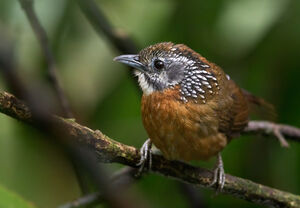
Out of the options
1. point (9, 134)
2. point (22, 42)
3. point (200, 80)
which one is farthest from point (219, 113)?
point (22, 42)

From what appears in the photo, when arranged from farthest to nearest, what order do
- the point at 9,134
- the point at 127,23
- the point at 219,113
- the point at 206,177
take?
1. the point at 127,23
2. the point at 9,134
3. the point at 219,113
4. the point at 206,177

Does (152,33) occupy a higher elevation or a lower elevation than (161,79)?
higher

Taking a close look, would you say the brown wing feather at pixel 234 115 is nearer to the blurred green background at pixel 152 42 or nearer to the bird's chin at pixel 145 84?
the bird's chin at pixel 145 84

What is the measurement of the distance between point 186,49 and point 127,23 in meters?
1.36

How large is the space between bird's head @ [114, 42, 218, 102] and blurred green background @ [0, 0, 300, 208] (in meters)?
0.82

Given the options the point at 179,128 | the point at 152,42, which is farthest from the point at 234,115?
the point at 152,42

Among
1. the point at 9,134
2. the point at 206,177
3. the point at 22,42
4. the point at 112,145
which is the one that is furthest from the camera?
→ the point at 22,42

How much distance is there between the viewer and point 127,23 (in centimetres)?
450

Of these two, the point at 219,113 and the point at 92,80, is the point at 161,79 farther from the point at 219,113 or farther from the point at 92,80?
the point at 92,80

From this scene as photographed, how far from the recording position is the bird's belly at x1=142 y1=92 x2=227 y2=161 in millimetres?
3008

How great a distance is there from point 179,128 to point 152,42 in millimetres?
1426

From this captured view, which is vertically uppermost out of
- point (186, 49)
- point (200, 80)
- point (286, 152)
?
point (186, 49)

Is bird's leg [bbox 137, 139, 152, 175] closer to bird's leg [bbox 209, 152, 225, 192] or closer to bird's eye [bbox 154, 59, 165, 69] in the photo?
bird's leg [bbox 209, 152, 225, 192]

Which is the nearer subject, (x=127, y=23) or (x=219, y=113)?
(x=219, y=113)
